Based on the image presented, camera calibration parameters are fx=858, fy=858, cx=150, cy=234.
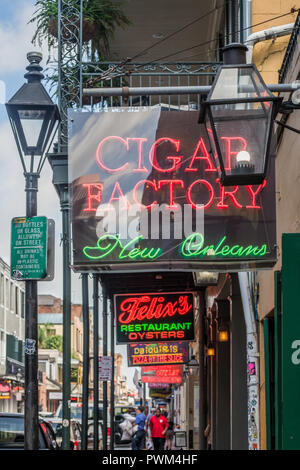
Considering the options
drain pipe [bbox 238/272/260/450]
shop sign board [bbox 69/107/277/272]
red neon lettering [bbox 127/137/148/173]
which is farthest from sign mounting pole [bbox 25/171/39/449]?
drain pipe [bbox 238/272/260/450]

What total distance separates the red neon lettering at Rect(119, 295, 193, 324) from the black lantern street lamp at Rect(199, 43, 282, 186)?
1177cm

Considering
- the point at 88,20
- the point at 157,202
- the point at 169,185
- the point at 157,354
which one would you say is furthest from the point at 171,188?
the point at 157,354

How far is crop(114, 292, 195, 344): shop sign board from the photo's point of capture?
18.0 meters

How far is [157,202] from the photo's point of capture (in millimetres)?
8664

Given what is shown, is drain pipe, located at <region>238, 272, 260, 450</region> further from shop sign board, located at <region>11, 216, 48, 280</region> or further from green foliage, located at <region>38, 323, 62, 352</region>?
green foliage, located at <region>38, 323, 62, 352</region>

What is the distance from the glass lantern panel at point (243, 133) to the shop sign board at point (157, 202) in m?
1.85

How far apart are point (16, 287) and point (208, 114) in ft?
177

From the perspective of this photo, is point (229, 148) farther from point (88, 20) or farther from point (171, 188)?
point (88, 20)

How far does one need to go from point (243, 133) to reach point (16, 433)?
948cm

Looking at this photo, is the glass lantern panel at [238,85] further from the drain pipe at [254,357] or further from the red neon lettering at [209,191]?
the drain pipe at [254,357]

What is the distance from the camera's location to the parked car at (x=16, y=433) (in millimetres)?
14102
